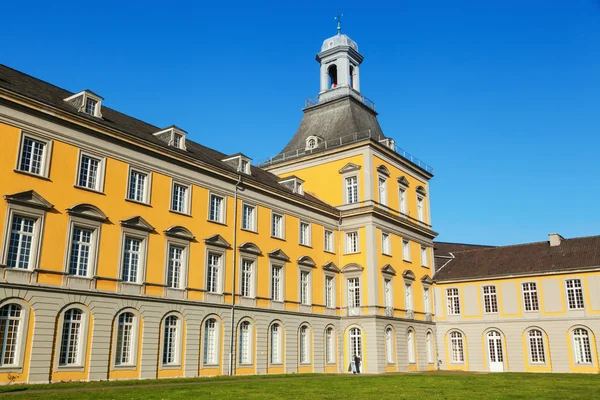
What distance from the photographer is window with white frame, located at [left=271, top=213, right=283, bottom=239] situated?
40.1 m

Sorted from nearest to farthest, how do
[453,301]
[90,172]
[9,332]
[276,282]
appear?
[9,332] → [90,172] → [276,282] → [453,301]

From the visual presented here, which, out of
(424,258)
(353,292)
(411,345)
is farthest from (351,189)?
(411,345)

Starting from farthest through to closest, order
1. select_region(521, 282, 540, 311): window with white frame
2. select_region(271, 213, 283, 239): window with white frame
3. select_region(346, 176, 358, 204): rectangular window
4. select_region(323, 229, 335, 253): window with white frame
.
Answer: select_region(521, 282, 540, 311): window with white frame
select_region(346, 176, 358, 204): rectangular window
select_region(323, 229, 335, 253): window with white frame
select_region(271, 213, 283, 239): window with white frame

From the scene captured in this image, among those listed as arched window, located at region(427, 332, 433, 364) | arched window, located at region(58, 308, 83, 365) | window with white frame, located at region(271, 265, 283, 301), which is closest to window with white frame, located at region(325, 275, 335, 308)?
window with white frame, located at region(271, 265, 283, 301)

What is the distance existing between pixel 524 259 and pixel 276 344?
81.1ft

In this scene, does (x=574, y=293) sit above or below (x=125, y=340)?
above

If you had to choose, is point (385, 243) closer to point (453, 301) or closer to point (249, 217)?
point (453, 301)

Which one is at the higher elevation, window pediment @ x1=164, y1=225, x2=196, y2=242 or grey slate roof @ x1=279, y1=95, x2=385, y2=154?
grey slate roof @ x1=279, y1=95, x2=385, y2=154

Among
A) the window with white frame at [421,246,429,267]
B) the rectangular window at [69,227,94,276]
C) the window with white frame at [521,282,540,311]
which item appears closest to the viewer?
the rectangular window at [69,227,94,276]

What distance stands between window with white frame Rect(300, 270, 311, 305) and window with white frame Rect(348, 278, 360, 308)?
14.6ft

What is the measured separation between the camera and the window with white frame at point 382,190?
47.3m

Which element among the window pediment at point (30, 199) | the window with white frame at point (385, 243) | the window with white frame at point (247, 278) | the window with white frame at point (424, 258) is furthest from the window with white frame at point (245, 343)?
the window with white frame at point (424, 258)

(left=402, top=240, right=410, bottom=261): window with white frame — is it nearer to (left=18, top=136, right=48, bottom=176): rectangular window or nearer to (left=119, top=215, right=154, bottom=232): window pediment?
(left=119, top=215, right=154, bottom=232): window pediment

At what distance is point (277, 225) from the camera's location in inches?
1606
